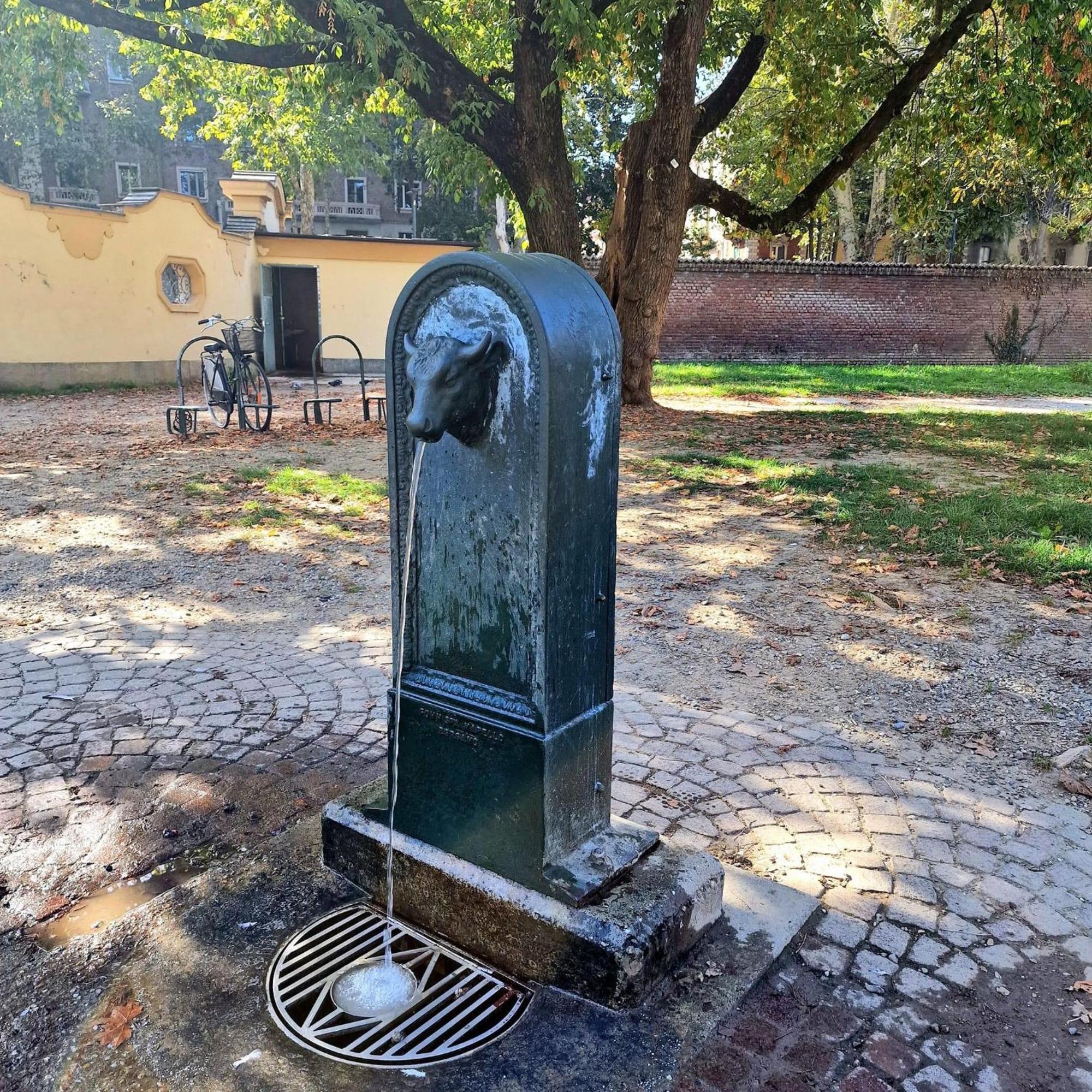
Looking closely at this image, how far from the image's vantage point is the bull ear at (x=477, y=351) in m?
2.11

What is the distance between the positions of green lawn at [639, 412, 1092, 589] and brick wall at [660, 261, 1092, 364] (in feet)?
35.7

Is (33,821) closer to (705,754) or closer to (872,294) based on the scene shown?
(705,754)

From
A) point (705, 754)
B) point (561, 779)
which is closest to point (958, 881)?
point (705, 754)

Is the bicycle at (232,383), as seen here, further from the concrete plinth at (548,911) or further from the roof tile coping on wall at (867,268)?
the roof tile coping on wall at (867,268)

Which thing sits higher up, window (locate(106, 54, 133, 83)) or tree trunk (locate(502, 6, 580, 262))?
window (locate(106, 54, 133, 83))

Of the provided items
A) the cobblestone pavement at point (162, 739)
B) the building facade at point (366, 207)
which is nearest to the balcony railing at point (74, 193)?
the building facade at point (366, 207)

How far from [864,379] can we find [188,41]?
13989 mm

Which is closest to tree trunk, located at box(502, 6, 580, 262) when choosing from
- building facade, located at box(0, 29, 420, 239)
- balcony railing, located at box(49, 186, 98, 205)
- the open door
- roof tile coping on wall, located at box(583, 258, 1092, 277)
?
the open door

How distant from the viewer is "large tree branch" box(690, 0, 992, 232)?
42.0 feet

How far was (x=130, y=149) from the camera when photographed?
44.1m

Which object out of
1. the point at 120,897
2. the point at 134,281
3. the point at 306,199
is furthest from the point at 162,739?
the point at 306,199

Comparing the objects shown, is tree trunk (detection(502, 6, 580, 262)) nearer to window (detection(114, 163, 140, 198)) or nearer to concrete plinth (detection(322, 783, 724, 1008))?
concrete plinth (detection(322, 783, 724, 1008))

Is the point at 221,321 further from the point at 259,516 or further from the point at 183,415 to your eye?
the point at 259,516

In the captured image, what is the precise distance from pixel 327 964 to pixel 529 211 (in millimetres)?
11269
